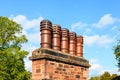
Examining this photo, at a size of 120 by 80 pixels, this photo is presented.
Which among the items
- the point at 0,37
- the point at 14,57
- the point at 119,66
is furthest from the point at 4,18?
the point at 119,66

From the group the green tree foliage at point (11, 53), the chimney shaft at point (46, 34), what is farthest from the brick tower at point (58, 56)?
the green tree foliage at point (11, 53)

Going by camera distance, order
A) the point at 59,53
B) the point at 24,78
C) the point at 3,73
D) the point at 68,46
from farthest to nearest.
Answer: the point at 24,78, the point at 3,73, the point at 68,46, the point at 59,53

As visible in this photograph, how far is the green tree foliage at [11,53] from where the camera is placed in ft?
65.1

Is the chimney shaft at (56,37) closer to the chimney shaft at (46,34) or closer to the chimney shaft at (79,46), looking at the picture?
the chimney shaft at (46,34)

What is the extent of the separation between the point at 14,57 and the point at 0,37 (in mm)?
2308

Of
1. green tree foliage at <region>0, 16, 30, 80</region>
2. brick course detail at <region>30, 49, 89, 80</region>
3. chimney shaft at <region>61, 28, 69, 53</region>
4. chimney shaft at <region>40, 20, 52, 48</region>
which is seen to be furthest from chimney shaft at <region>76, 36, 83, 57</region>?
green tree foliage at <region>0, 16, 30, 80</region>

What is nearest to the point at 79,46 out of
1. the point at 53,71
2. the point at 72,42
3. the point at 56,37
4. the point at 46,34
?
the point at 72,42

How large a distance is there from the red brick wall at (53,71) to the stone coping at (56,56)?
147 mm

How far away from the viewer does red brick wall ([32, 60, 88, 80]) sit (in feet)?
31.3

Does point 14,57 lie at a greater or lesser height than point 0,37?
lesser

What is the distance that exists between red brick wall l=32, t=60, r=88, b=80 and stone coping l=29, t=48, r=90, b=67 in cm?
15

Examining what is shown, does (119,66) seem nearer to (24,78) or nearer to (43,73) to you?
(24,78)

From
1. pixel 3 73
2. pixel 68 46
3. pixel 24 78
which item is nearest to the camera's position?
pixel 68 46

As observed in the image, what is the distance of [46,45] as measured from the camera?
32.7 ft
